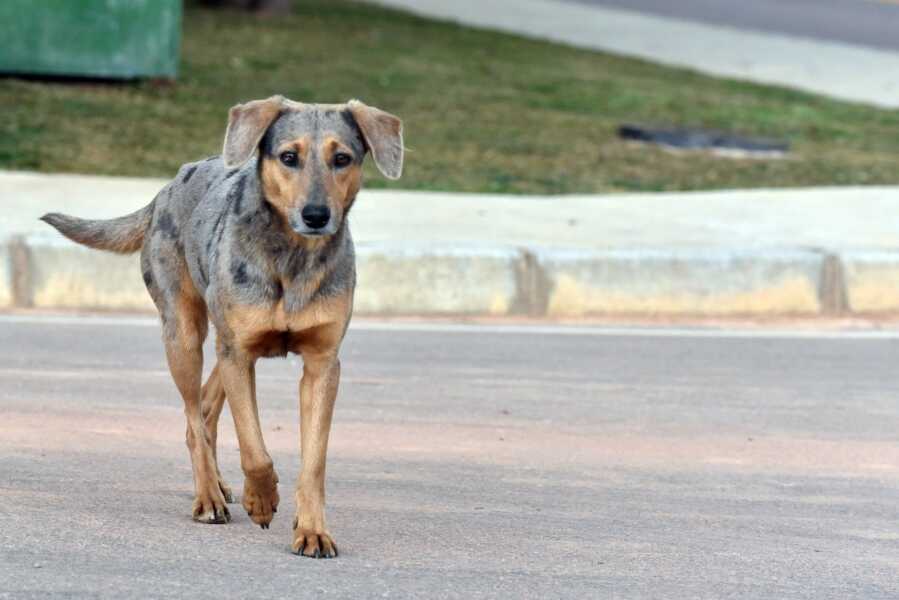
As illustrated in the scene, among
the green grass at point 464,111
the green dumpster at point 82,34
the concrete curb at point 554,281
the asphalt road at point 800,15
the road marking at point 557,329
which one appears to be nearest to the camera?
the road marking at point 557,329

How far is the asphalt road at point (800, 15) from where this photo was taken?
24625 mm

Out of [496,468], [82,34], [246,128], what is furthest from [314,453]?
[82,34]

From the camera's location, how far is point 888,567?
5.70 meters

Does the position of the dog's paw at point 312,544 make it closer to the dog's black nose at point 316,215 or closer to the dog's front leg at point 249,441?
the dog's front leg at point 249,441

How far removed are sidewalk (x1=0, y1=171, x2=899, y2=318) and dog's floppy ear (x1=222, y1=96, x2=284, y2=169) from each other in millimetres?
4338

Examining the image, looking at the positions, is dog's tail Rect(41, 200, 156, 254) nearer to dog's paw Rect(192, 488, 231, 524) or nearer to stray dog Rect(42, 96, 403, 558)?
stray dog Rect(42, 96, 403, 558)

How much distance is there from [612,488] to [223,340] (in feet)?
5.25

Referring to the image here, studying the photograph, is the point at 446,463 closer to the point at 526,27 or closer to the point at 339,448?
the point at 339,448

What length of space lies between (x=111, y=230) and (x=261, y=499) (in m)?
1.45

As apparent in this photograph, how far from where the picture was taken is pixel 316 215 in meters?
5.39

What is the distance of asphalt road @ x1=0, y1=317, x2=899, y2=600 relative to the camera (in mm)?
5383

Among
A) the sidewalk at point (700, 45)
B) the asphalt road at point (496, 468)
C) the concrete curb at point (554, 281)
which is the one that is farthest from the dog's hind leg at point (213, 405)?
the sidewalk at point (700, 45)

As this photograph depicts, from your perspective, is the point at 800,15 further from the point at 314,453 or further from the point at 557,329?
the point at 314,453

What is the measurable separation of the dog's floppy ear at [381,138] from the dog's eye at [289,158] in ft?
0.81
